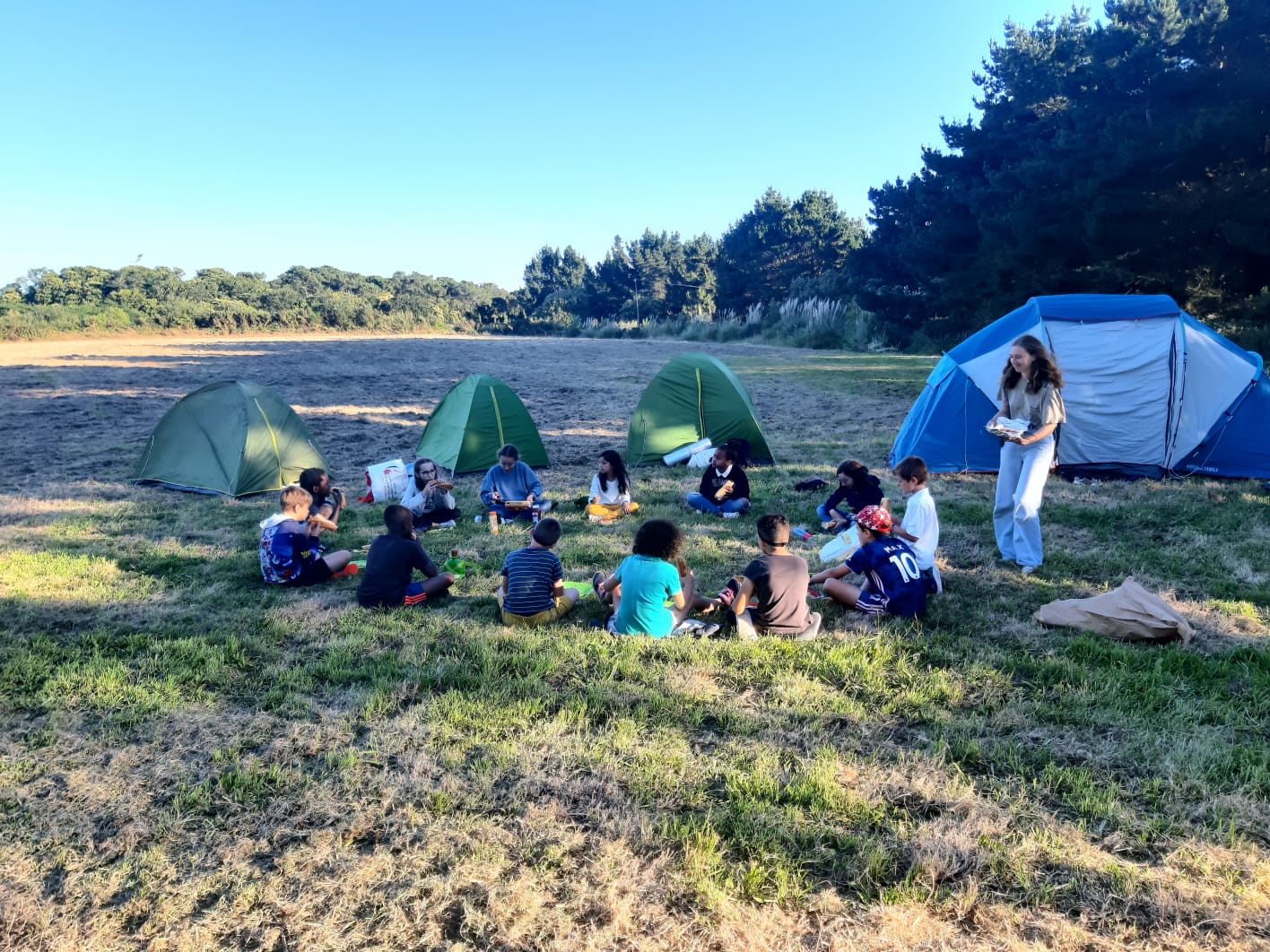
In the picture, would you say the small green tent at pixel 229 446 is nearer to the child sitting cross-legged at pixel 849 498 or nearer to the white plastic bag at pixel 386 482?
the white plastic bag at pixel 386 482

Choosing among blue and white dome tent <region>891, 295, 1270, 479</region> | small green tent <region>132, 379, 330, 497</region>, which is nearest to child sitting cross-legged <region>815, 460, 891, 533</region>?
blue and white dome tent <region>891, 295, 1270, 479</region>

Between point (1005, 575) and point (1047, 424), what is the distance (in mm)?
1346

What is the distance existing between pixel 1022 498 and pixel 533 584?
4.24 m

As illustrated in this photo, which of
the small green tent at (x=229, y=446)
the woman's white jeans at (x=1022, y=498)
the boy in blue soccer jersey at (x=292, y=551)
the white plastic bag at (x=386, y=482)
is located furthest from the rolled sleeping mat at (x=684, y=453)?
the boy in blue soccer jersey at (x=292, y=551)

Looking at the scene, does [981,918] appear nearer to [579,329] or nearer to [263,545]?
[263,545]

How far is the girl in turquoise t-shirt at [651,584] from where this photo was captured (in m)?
5.11

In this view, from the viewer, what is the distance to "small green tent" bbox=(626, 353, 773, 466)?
36.7ft

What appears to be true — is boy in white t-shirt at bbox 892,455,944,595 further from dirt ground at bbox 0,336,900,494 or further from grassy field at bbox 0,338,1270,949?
dirt ground at bbox 0,336,900,494

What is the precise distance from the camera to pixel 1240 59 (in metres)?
15.5

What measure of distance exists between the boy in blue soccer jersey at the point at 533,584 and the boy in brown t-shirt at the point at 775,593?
1.29 meters

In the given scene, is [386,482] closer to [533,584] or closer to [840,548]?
[533,584]

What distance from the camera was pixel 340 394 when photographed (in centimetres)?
2006

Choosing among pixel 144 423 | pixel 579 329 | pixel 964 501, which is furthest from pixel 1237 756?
pixel 579 329

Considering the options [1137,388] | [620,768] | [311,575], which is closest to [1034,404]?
[1137,388]
